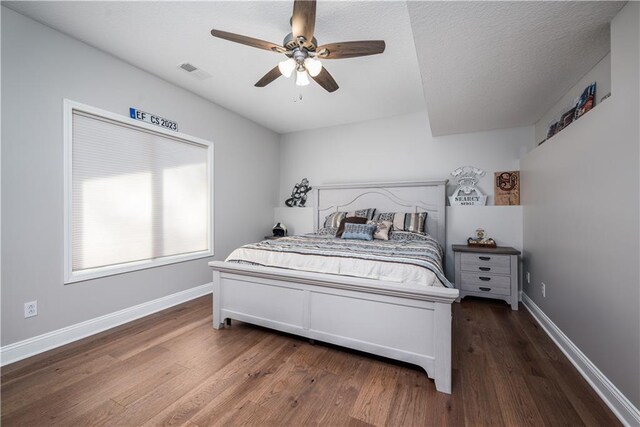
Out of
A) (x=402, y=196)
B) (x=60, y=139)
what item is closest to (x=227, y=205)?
(x=60, y=139)

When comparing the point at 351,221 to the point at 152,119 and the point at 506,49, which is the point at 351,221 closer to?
the point at 506,49

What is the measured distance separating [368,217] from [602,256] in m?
2.44

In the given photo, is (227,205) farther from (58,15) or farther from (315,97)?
(58,15)

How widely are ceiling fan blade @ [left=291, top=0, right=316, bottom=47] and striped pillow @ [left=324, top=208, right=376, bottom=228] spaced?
242 centimetres

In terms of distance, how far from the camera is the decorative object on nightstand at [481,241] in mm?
3189

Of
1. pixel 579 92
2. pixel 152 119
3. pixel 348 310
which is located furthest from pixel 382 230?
pixel 152 119

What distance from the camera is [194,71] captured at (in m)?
2.69

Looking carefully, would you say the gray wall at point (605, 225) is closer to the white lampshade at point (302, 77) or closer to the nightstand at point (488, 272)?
the nightstand at point (488, 272)

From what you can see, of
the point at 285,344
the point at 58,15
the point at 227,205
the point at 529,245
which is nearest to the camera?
the point at 58,15

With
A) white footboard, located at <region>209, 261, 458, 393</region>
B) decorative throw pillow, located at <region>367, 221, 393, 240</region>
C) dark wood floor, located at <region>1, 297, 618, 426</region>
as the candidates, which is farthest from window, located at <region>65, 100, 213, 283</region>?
decorative throw pillow, located at <region>367, 221, 393, 240</region>

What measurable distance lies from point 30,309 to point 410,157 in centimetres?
438

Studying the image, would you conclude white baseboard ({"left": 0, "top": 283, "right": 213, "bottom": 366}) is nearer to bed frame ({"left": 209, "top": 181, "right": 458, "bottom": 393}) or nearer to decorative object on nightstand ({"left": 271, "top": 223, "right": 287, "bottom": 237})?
bed frame ({"left": 209, "top": 181, "right": 458, "bottom": 393})

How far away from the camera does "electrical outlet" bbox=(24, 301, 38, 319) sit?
1.93m

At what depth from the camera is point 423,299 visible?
1610mm
